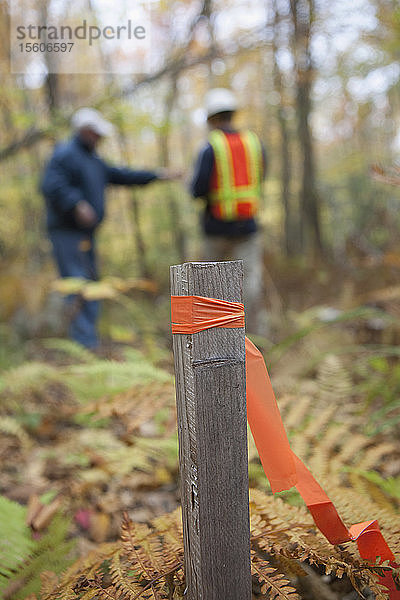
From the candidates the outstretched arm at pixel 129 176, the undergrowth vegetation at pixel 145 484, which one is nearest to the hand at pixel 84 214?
the outstretched arm at pixel 129 176

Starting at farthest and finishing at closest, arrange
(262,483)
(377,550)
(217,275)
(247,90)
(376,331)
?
1. (247,90)
2. (376,331)
3. (262,483)
4. (377,550)
5. (217,275)

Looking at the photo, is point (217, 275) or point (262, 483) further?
point (262, 483)

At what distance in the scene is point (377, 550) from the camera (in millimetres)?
1079

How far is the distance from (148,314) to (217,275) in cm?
539

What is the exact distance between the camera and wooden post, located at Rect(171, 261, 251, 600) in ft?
3.12

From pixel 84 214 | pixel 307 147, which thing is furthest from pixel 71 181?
pixel 307 147

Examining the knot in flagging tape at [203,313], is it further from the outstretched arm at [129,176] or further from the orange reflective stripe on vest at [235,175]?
the outstretched arm at [129,176]

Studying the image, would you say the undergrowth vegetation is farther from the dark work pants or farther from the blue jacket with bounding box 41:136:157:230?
the blue jacket with bounding box 41:136:157:230

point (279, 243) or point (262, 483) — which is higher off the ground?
point (279, 243)

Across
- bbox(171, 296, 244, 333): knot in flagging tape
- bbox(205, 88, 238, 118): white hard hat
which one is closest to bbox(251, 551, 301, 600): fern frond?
bbox(171, 296, 244, 333): knot in flagging tape

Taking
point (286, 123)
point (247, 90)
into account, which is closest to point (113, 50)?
point (247, 90)

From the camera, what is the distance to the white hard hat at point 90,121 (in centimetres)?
445

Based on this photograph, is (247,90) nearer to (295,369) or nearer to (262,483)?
(295,369)

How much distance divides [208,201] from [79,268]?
1.55 meters
